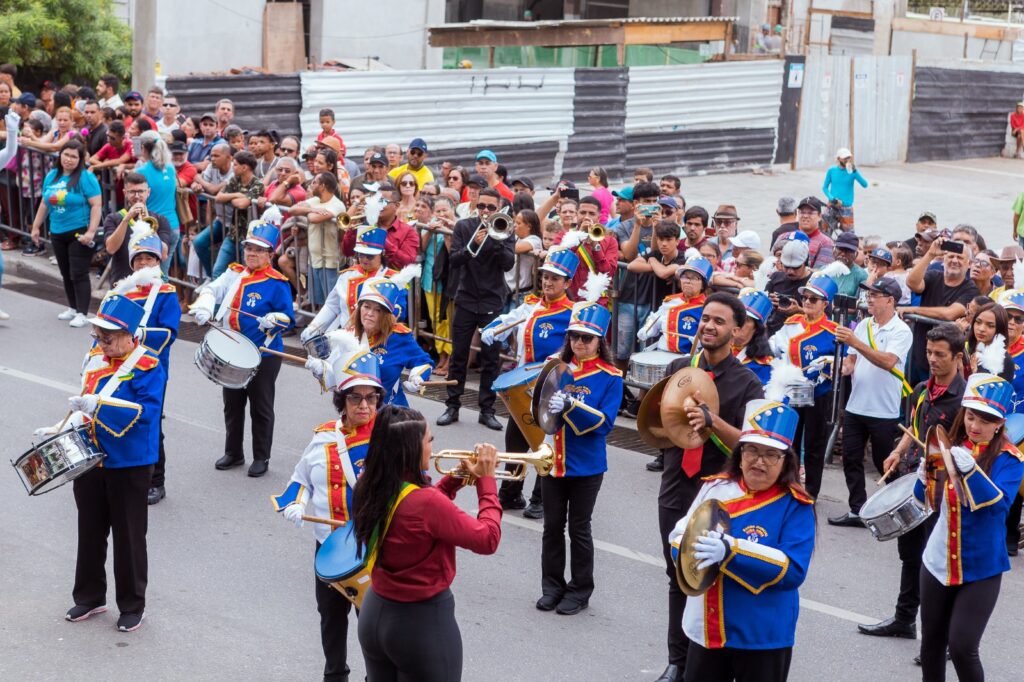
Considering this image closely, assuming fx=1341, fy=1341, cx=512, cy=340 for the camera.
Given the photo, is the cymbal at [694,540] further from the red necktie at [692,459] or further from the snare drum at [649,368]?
the snare drum at [649,368]

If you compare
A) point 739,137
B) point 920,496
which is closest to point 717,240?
point 920,496

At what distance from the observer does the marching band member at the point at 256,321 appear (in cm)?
1025

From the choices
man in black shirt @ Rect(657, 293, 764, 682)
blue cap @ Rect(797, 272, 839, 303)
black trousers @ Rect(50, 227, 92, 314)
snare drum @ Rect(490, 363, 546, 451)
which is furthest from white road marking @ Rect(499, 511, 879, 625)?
black trousers @ Rect(50, 227, 92, 314)

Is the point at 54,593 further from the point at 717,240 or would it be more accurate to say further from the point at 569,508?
the point at 717,240

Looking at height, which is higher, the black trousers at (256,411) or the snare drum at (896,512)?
the snare drum at (896,512)

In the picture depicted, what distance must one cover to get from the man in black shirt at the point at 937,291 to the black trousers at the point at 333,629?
5.95 meters

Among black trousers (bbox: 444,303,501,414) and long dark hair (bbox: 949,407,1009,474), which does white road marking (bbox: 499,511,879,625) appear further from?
black trousers (bbox: 444,303,501,414)

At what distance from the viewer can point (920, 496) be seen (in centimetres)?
685

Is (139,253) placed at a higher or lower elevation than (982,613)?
higher

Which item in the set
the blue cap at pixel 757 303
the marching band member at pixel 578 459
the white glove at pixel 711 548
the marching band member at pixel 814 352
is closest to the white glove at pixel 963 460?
the white glove at pixel 711 548

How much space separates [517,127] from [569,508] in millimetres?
16573

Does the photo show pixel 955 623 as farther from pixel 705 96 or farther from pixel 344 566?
pixel 705 96

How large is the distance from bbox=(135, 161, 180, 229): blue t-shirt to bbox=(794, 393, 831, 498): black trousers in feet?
25.2

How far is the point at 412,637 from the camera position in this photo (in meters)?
5.29
